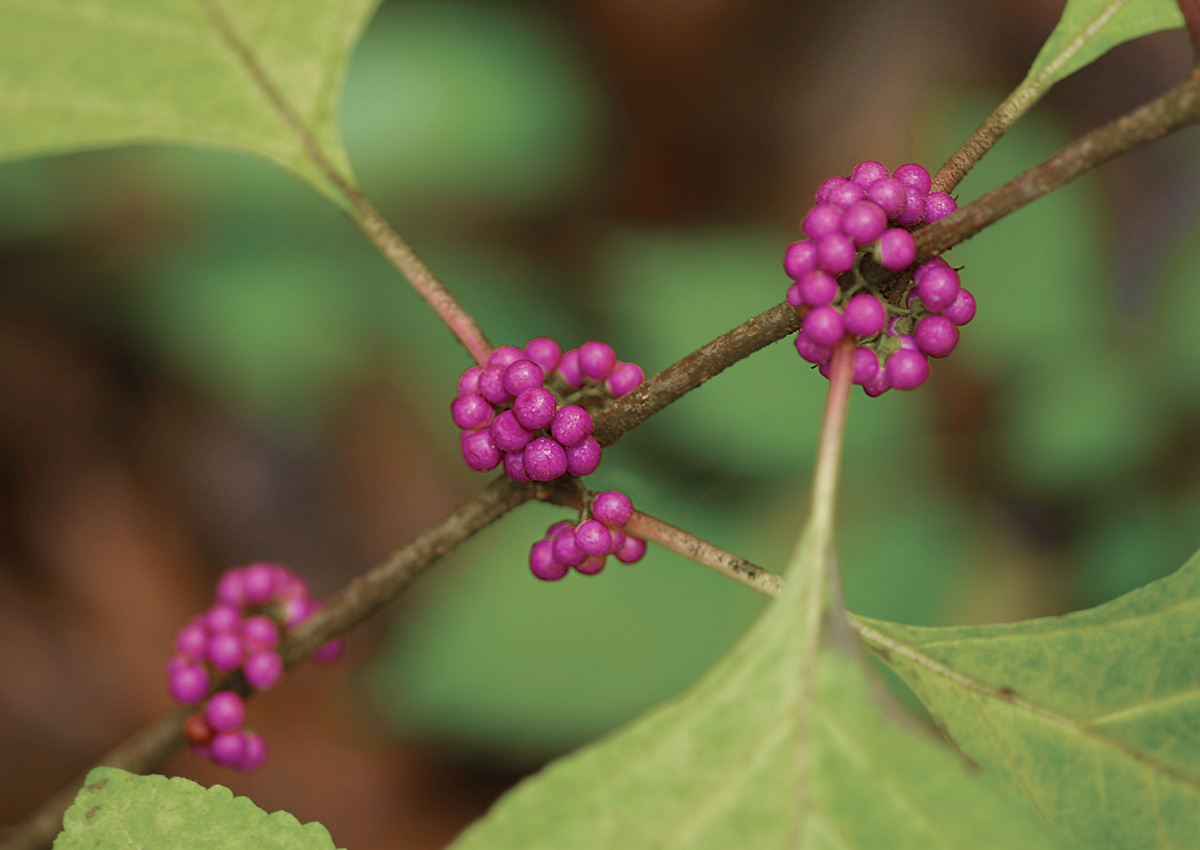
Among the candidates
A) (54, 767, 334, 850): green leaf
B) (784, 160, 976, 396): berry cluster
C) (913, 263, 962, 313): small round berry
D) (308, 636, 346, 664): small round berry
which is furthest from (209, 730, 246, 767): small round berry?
(913, 263, 962, 313): small round berry

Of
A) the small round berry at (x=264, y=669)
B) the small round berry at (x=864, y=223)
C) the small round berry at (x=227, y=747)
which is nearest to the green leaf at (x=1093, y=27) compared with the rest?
Answer: the small round berry at (x=864, y=223)

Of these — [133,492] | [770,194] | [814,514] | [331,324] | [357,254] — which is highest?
[770,194]

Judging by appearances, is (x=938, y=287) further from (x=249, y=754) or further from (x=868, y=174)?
(x=249, y=754)

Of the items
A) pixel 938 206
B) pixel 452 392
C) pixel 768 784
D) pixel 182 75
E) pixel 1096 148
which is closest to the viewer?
pixel 768 784


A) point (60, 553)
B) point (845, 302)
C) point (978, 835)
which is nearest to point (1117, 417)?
point (845, 302)

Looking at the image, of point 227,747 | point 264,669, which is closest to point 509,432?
point 264,669

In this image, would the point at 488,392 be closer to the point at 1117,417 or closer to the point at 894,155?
the point at 1117,417

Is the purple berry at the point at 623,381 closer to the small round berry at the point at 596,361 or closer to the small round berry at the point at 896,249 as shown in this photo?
→ the small round berry at the point at 596,361
